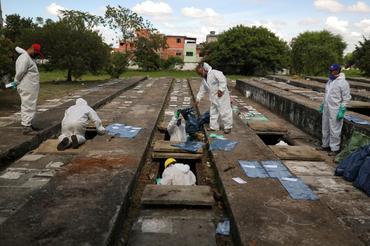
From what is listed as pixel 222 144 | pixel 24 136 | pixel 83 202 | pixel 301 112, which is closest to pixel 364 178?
pixel 222 144

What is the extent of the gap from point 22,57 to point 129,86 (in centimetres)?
1292

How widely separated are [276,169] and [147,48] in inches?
1468

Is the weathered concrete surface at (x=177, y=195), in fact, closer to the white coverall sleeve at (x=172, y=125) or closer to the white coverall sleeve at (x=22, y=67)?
the white coverall sleeve at (x=172, y=125)

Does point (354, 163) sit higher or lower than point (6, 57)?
lower

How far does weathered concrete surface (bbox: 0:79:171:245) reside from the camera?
3420 mm

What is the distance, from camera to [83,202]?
4.19m

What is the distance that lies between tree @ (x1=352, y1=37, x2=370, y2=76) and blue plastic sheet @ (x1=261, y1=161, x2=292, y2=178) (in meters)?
28.4

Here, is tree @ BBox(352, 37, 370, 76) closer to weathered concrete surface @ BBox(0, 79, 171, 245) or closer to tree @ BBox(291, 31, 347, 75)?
tree @ BBox(291, 31, 347, 75)

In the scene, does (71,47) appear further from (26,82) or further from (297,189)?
(297,189)

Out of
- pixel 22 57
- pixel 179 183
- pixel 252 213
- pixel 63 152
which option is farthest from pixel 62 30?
pixel 252 213

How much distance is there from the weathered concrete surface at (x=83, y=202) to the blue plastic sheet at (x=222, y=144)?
4.33 ft

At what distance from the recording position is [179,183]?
5367mm

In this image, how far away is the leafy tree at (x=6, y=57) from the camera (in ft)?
36.8

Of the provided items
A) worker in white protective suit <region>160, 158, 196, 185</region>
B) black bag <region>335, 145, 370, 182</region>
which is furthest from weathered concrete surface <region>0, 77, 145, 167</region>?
black bag <region>335, 145, 370, 182</region>
